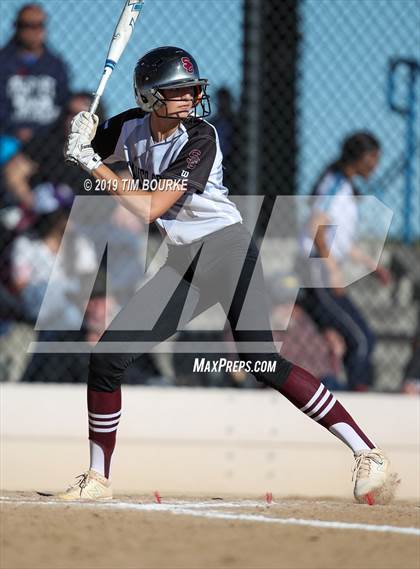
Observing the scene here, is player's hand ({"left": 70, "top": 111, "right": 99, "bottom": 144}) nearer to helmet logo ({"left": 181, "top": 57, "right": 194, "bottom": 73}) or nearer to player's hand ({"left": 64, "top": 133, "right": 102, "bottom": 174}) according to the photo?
player's hand ({"left": 64, "top": 133, "right": 102, "bottom": 174})

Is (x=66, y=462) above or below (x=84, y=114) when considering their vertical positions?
below

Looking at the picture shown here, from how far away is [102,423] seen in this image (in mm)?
5352

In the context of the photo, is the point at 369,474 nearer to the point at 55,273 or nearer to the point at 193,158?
the point at 193,158

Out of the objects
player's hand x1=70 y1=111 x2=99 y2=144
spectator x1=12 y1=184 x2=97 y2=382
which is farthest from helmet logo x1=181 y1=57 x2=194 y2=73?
spectator x1=12 y1=184 x2=97 y2=382

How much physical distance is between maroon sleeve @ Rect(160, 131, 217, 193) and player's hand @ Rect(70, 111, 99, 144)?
38 cm

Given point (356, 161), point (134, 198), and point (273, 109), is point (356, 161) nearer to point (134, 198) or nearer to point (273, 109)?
point (273, 109)

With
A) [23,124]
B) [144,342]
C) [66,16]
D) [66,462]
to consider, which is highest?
[66,16]

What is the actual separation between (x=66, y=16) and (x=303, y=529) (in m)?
4.14

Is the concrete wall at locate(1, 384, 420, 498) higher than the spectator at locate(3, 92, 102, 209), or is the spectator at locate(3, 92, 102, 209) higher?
the spectator at locate(3, 92, 102, 209)

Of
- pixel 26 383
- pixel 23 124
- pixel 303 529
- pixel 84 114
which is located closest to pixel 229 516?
pixel 303 529

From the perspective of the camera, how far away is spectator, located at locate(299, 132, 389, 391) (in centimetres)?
746

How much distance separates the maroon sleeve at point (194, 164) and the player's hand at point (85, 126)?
379mm

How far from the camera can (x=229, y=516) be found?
4.71 m

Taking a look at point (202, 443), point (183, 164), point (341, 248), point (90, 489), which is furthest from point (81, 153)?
point (341, 248)
